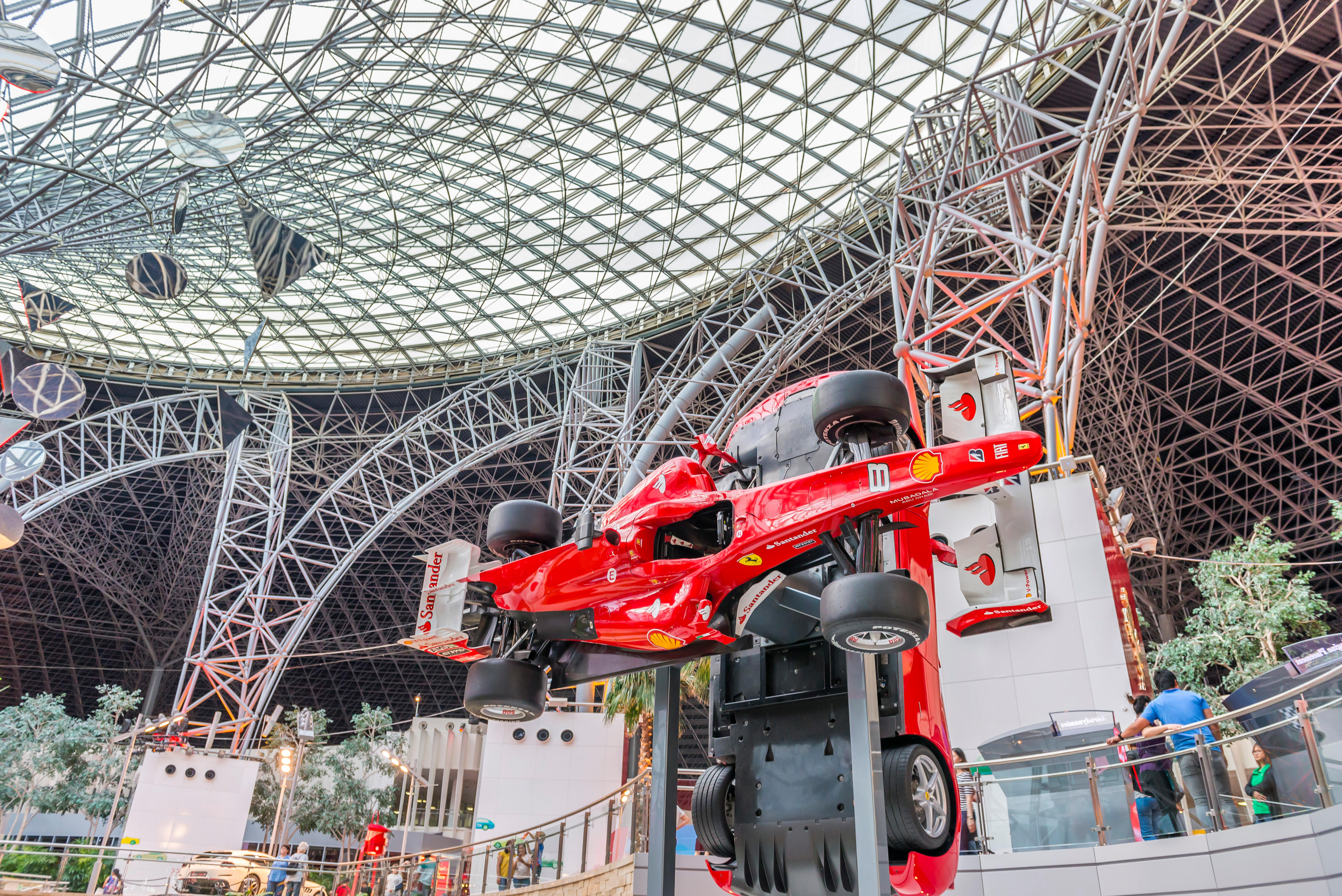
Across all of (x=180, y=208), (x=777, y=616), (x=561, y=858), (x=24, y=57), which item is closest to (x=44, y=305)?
(x=180, y=208)

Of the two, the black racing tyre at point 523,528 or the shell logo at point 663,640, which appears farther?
the black racing tyre at point 523,528

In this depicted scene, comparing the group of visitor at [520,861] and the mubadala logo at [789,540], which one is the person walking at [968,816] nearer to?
A: the mubadala logo at [789,540]

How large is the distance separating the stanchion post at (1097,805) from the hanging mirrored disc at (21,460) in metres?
28.9

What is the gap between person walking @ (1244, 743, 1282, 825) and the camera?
7.77 m

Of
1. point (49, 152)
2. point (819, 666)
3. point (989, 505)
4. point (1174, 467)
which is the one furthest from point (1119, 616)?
point (49, 152)

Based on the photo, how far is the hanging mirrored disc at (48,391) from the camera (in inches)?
985

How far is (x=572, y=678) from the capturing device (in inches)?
277

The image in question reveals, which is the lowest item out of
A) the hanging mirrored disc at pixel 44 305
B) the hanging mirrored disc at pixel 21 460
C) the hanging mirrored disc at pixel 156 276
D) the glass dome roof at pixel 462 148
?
the hanging mirrored disc at pixel 21 460

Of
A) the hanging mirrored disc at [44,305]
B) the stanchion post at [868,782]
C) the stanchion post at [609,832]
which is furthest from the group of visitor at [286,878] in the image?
the hanging mirrored disc at [44,305]

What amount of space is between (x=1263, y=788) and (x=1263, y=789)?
0.01 meters

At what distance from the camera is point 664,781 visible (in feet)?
23.1

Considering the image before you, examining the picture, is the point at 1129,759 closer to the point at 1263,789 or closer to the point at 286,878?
the point at 1263,789

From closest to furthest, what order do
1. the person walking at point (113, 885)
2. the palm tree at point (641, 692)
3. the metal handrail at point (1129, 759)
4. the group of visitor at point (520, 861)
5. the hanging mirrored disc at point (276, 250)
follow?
the metal handrail at point (1129, 759) → the group of visitor at point (520, 861) → the palm tree at point (641, 692) → the person walking at point (113, 885) → the hanging mirrored disc at point (276, 250)

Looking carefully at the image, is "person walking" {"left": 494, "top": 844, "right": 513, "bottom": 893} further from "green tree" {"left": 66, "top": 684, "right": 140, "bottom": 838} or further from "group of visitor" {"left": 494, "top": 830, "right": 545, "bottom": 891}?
"green tree" {"left": 66, "top": 684, "right": 140, "bottom": 838}
